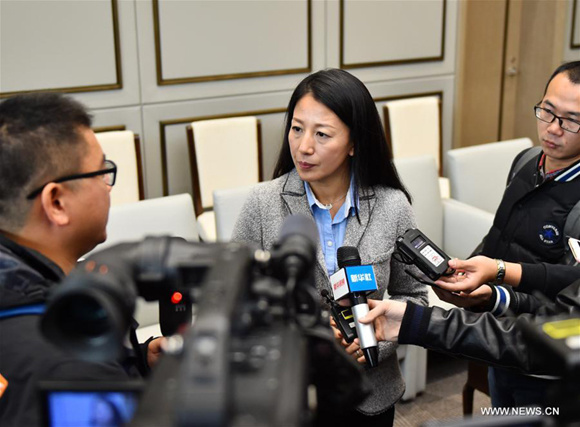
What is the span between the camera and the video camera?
22.7 inches

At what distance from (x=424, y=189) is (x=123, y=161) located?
160 cm

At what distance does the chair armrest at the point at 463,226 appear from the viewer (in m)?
3.33

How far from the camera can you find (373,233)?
1.82 m

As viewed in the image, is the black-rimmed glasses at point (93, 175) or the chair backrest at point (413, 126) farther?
the chair backrest at point (413, 126)

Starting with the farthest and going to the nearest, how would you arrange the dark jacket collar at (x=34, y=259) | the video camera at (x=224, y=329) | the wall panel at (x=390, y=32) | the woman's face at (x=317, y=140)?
the wall panel at (x=390, y=32) < the woman's face at (x=317, y=140) < the dark jacket collar at (x=34, y=259) < the video camera at (x=224, y=329)

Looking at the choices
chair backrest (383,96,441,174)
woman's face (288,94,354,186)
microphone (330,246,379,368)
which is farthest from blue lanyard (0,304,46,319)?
chair backrest (383,96,441,174)

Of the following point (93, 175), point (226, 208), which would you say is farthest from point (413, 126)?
point (93, 175)

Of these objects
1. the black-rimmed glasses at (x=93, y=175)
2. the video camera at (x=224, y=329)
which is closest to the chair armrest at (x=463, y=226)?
the black-rimmed glasses at (x=93, y=175)

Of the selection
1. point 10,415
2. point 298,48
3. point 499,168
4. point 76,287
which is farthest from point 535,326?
point 298,48

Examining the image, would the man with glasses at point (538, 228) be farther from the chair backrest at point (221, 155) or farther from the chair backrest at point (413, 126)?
the chair backrest at point (413, 126)

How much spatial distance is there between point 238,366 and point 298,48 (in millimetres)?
4071

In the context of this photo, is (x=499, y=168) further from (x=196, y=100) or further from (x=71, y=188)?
(x=71, y=188)

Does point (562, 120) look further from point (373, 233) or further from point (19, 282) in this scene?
point (19, 282)

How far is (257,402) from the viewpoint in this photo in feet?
1.96
